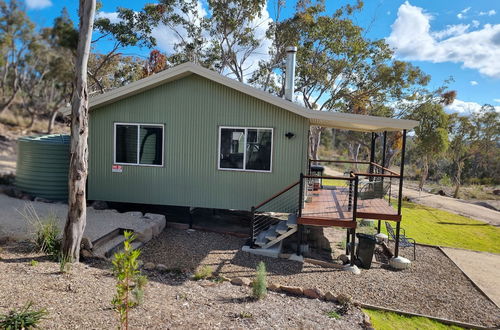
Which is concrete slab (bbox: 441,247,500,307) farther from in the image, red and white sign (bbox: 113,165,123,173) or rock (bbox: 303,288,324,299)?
red and white sign (bbox: 113,165,123,173)

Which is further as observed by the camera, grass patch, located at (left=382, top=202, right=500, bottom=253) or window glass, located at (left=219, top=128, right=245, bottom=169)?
grass patch, located at (left=382, top=202, right=500, bottom=253)

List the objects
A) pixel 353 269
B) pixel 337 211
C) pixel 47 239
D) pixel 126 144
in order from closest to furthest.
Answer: pixel 47 239, pixel 353 269, pixel 337 211, pixel 126 144

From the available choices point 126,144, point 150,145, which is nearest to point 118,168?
point 126,144

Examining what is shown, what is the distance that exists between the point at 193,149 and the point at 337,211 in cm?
379

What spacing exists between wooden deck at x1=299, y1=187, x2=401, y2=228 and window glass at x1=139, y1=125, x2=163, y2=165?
3.97 meters

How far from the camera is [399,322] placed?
477cm

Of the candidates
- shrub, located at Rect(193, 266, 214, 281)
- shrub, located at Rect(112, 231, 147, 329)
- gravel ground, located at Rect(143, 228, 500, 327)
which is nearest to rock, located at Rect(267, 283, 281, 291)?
gravel ground, located at Rect(143, 228, 500, 327)

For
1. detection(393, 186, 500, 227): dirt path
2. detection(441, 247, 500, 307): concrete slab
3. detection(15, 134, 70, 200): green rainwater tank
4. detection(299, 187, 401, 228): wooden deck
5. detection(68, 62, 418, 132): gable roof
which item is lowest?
detection(393, 186, 500, 227): dirt path

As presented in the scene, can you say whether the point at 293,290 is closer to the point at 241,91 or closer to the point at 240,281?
the point at 240,281

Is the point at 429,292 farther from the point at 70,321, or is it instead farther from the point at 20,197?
the point at 20,197

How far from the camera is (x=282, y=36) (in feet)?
56.3

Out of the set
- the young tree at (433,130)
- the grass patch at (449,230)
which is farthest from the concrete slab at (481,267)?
the young tree at (433,130)

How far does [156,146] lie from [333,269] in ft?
17.0

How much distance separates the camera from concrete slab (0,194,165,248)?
613 cm
